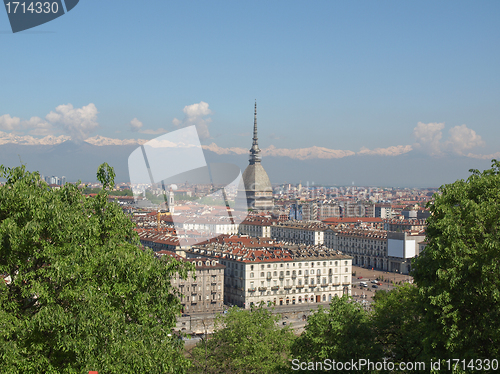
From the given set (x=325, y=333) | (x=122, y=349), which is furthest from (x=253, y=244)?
(x=122, y=349)

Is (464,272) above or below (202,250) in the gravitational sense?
above

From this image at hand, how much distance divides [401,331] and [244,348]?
4812mm

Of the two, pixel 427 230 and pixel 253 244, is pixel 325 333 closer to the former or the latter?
pixel 427 230

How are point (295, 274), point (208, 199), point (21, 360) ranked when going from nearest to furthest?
point (21, 360) < point (295, 274) < point (208, 199)

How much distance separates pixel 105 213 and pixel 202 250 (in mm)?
38576

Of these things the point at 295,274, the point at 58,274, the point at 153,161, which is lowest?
the point at 295,274

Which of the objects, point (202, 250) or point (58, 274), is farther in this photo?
point (202, 250)

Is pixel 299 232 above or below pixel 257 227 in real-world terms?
below

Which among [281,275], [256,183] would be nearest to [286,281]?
[281,275]

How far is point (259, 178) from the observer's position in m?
122

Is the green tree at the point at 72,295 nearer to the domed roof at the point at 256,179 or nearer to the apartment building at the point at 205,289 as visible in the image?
the apartment building at the point at 205,289

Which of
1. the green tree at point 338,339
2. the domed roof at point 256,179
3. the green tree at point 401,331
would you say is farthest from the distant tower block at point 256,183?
the green tree at point 338,339

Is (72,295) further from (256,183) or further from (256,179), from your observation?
(256,179)

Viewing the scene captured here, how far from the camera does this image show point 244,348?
1623 centimetres
